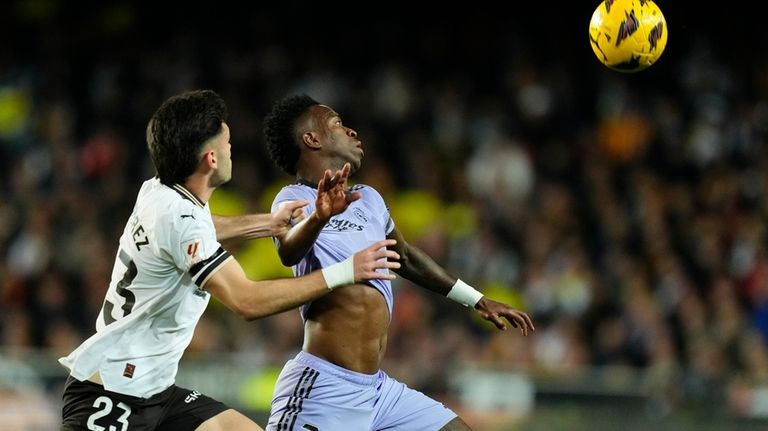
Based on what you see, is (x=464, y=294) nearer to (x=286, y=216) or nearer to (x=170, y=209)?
(x=286, y=216)

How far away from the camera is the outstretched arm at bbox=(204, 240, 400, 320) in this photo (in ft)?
16.5

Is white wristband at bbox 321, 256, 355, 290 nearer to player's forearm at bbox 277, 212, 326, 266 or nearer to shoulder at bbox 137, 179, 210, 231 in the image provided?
player's forearm at bbox 277, 212, 326, 266

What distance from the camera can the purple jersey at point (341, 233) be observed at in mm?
5844

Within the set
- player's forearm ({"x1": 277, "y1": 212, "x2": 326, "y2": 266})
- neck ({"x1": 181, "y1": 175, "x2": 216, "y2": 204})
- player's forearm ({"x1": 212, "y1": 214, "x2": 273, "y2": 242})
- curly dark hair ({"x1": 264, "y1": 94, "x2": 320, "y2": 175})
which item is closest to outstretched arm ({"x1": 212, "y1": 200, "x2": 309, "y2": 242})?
player's forearm ({"x1": 212, "y1": 214, "x2": 273, "y2": 242})

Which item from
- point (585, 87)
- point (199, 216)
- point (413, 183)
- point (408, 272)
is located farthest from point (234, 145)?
point (199, 216)

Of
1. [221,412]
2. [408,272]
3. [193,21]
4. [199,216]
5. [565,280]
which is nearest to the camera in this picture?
[199,216]

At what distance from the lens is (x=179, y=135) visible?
5.29 m

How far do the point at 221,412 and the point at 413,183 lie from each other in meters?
7.64

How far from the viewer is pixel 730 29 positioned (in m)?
13.9

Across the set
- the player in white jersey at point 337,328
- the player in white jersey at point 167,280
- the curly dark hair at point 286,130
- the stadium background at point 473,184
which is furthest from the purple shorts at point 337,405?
the stadium background at point 473,184

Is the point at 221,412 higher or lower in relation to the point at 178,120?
lower

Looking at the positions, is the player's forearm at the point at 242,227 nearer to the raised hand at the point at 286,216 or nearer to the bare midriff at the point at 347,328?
the raised hand at the point at 286,216

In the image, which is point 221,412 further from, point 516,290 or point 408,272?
point 516,290

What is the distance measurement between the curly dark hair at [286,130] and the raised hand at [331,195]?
100 centimetres
